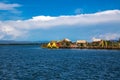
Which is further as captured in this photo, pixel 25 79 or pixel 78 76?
pixel 78 76

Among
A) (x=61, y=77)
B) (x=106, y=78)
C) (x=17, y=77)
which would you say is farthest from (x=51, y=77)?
(x=106, y=78)

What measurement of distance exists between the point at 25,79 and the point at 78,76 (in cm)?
1022

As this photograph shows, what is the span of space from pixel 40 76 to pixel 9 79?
258 inches

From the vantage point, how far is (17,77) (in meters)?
55.6

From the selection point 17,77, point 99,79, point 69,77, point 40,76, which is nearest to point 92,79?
point 99,79

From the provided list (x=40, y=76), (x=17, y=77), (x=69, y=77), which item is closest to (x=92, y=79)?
(x=69, y=77)

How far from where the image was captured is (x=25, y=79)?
53.3 metres

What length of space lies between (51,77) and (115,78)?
11563 millimetres

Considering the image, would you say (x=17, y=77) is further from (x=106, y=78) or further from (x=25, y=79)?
(x=106, y=78)

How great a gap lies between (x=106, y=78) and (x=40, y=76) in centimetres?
1224

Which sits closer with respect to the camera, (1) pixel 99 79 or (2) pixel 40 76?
(1) pixel 99 79

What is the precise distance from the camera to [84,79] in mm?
53594

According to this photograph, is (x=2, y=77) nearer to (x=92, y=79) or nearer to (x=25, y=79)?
(x=25, y=79)

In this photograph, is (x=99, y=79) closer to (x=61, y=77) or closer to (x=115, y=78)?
(x=115, y=78)
